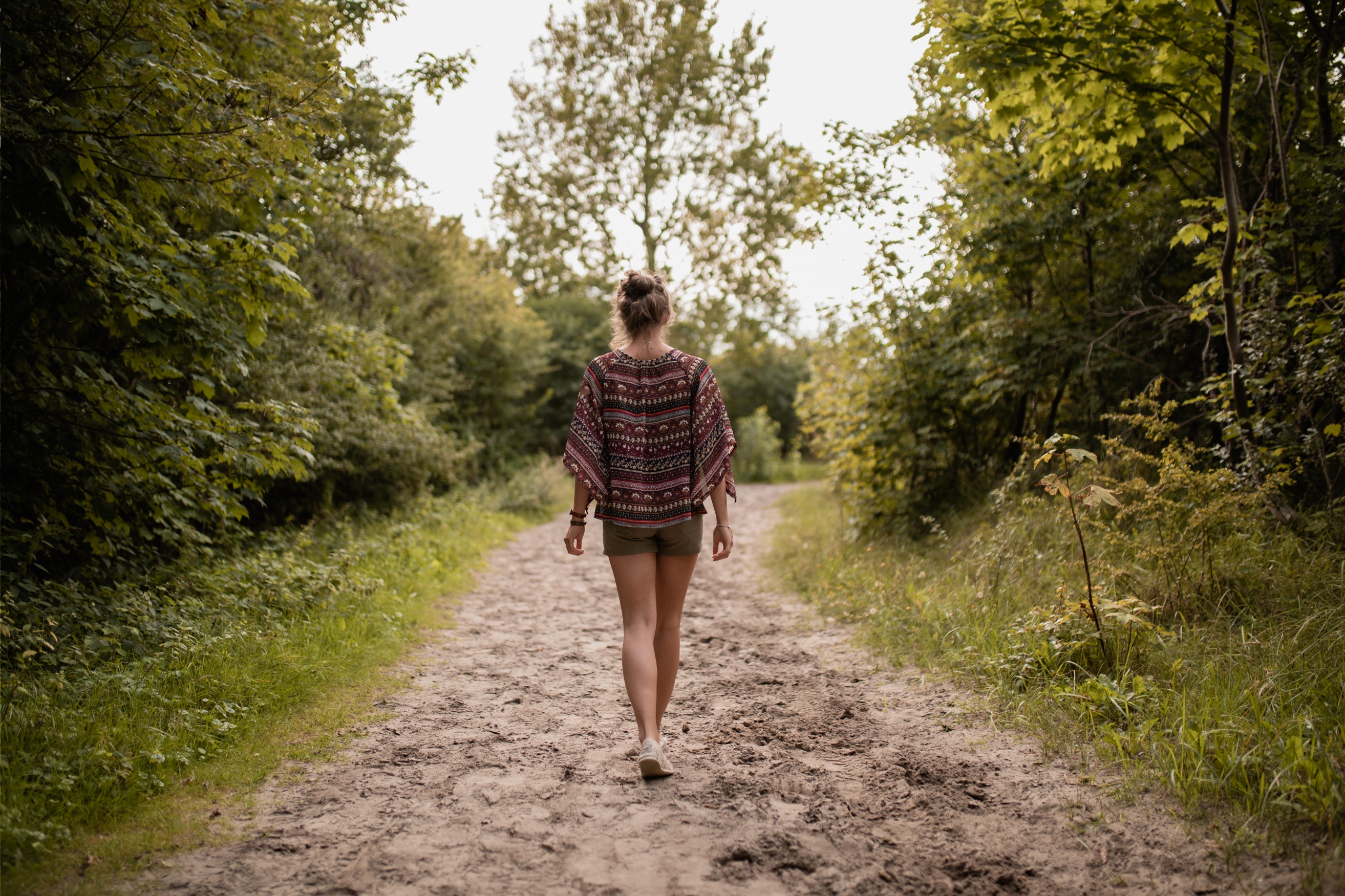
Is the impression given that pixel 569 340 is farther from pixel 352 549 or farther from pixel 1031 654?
pixel 1031 654

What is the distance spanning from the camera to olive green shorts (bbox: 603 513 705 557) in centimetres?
326

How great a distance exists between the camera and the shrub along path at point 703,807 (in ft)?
7.84

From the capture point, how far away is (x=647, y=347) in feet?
11.1

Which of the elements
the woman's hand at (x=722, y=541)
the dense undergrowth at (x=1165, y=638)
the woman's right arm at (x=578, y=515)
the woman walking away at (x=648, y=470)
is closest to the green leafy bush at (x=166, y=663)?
the woman's right arm at (x=578, y=515)

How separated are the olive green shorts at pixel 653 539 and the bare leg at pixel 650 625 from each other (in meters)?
0.03


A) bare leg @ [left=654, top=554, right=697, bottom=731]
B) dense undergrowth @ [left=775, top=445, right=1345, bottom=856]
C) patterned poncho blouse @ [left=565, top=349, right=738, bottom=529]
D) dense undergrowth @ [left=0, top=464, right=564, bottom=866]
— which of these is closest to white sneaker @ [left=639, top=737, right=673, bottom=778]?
bare leg @ [left=654, top=554, right=697, bottom=731]

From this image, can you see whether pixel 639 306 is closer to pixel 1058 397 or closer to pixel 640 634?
pixel 640 634

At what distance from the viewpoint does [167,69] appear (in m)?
3.81

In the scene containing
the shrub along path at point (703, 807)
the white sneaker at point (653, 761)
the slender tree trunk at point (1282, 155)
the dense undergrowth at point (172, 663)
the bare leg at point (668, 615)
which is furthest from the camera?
the slender tree trunk at point (1282, 155)

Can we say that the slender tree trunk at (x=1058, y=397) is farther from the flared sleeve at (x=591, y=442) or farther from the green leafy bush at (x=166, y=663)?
the green leafy bush at (x=166, y=663)

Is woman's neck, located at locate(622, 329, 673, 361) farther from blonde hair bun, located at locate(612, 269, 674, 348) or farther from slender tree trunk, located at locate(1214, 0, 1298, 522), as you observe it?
slender tree trunk, located at locate(1214, 0, 1298, 522)

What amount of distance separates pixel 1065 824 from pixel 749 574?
555 cm

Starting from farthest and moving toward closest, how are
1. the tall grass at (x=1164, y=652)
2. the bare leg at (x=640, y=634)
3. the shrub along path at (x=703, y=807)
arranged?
1. the bare leg at (x=640, y=634)
2. the tall grass at (x=1164, y=652)
3. the shrub along path at (x=703, y=807)

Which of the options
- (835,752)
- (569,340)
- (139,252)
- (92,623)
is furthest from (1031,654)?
(569,340)
